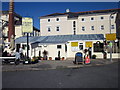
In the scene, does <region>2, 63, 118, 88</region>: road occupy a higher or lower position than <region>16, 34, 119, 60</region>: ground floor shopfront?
lower

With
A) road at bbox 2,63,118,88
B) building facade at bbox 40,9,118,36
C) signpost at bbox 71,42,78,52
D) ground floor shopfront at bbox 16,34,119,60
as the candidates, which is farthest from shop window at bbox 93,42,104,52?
building facade at bbox 40,9,118,36

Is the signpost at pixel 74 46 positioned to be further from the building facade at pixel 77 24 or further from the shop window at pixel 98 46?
the building facade at pixel 77 24

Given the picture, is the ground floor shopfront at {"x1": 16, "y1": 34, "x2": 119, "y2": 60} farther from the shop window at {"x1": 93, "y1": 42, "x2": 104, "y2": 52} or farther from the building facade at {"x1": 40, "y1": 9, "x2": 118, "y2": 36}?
the building facade at {"x1": 40, "y1": 9, "x2": 118, "y2": 36}

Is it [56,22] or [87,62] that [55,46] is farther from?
[56,22]

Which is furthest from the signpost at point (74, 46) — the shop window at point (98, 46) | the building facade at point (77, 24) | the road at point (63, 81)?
the building facade at point (77, 24)

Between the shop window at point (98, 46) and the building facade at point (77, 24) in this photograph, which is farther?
the building facade at point (77, 24)

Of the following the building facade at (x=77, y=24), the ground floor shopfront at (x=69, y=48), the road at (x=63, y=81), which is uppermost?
the building facade at (x=77, y=24)

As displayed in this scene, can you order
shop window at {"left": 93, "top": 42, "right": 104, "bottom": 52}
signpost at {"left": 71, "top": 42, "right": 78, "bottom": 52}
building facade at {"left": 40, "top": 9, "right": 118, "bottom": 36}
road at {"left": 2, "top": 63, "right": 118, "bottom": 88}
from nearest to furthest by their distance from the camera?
road at {"left": 2, "top": 63, "right": 118, "bottom": 88}, shop window at {"left": 93, "top": 42, "right": 104, "bottom": 52}, signpost at {"left": 71, "top": 42, "right": 78, "bottom": 52}, building facade at {"left": 40, "top": 9, "right": 118, "bottom": 36}

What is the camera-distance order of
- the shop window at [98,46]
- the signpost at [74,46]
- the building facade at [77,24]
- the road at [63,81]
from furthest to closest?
the building facade at [77,24]
the signpost at [74,46]
the shop window at [98,46]
the road at [63,81]

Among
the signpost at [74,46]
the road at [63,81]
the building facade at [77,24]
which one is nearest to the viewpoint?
the road at [63,81]

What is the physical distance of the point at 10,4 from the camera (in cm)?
2920

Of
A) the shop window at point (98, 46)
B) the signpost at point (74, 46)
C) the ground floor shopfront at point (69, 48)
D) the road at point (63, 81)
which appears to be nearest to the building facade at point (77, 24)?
the ground floor shopfront at point (69, 48)

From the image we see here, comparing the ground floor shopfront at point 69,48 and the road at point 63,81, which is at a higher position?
the ground floor shopfront at point 69,48

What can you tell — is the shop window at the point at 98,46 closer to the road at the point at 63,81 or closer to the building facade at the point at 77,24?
the road at the point at 63,81
